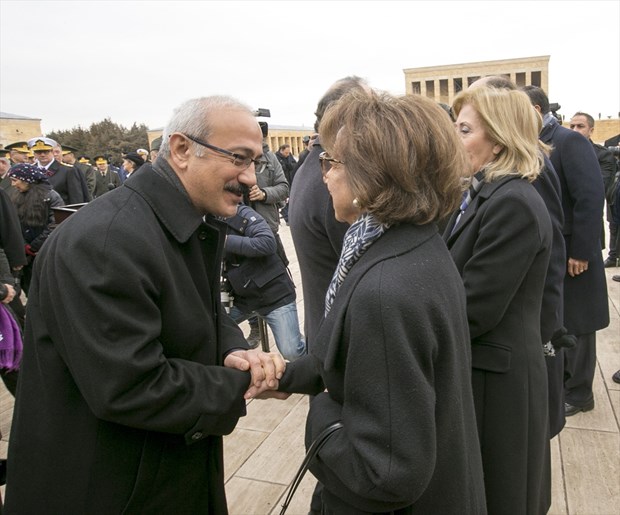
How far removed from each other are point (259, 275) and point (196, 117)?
246cm

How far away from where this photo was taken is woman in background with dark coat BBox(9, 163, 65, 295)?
220 inches

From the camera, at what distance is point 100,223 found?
146cm

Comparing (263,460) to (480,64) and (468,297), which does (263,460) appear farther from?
(480,64)

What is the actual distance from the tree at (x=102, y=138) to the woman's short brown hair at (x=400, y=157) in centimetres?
5552

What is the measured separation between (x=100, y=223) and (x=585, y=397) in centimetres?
378

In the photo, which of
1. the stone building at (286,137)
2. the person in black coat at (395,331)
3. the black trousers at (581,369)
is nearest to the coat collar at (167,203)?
the person in black coat at (395,331)

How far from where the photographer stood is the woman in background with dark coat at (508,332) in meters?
2.02

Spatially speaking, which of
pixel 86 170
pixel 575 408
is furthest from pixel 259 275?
pixel 86 170

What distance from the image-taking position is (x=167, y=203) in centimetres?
163

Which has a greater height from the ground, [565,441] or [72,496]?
[72,496]

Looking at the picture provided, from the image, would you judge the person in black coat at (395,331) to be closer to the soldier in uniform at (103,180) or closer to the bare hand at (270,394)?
the bare hand at (270,394)

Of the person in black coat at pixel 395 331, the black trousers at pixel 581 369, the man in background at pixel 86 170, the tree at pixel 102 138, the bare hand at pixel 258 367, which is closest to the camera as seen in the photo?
the person in black coat at pixel 395 331

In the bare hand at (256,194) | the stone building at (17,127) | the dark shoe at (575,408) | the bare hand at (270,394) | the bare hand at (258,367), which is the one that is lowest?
the dark shoe at (575,408)

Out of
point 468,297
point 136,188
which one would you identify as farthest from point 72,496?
point 468,297
